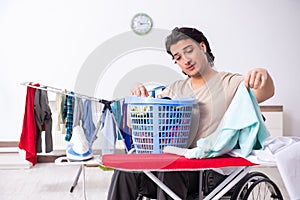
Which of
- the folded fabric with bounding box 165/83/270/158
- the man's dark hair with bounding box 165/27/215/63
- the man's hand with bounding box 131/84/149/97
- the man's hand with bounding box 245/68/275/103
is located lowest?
the folded fabric with bounding box 165/83/270/158

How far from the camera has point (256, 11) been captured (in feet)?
17.2

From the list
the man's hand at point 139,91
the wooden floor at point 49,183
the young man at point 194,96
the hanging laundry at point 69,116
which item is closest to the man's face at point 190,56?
the young man at point 194,96

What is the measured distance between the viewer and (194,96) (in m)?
1.75

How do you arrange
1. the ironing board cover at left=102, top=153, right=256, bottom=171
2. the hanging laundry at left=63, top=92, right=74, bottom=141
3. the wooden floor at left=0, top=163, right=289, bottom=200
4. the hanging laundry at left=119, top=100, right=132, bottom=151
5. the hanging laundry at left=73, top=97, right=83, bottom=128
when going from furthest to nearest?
the wooden floor at left=0, top=163, right=289, bottom=200, the hanging laundry at left=63, top=92, right=74, bottom=141, the hanging laundry at left=73, top=97, right=83, bottom=128, the hanging laundry at left=119, top=100, right=132, bottom=151, the ironing board cover at left=102, top=153, right=256, bottom=171

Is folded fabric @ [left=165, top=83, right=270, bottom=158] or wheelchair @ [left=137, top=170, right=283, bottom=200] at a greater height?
folded fabric @ [left=165, top=83, right=270, bottom=158]

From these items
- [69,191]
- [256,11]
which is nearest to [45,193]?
[69,191]

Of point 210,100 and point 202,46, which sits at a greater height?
point 202,46

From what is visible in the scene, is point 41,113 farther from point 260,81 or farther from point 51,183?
point 260,81

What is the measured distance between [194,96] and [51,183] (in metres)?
2.55

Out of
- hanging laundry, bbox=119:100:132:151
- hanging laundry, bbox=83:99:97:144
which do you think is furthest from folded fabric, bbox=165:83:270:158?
hanging laundry, bbox=83:99:97:144

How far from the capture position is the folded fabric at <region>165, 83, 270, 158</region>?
1441 mm

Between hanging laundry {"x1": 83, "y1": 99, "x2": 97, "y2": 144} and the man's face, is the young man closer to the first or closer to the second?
the man's face

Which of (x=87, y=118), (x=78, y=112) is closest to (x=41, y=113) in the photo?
(x=78, y=112)

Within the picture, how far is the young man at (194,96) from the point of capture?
165cm
